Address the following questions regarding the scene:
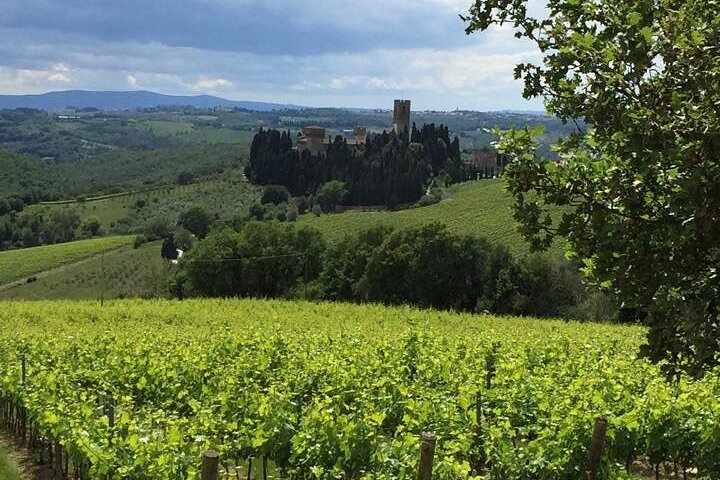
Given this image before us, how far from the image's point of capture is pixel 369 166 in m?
111

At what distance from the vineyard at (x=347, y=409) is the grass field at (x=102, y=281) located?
2411 inches

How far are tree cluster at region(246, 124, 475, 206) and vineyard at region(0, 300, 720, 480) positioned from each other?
8970 centimetres

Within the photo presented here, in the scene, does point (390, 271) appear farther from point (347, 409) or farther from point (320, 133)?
point (320, 133)

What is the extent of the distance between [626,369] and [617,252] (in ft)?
30.6

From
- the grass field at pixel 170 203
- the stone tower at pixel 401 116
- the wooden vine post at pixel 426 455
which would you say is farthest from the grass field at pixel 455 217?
the wooden vine post at pixel 426 455

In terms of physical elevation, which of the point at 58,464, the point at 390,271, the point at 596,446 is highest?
the point at 596,446

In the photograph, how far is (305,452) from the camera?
25.4 feet

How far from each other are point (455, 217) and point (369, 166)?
2956cm

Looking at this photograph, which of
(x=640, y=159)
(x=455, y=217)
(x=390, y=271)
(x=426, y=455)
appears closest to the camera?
(x=640, y=159)

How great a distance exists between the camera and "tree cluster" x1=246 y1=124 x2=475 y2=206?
4210 inches

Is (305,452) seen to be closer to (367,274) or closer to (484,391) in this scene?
(484,391)

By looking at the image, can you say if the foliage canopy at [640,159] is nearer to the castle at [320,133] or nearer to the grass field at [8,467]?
the grass field at [8,467]

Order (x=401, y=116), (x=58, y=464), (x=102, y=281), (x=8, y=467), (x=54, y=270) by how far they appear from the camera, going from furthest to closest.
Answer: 1. (x=401, y=116)
2. (x=54, y=270)
3. (x=102, y=281)
4. (x=8, y=467)
5. (x=58, y=464)

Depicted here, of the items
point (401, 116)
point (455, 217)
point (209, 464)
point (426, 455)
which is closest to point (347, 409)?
point (426, 455)
